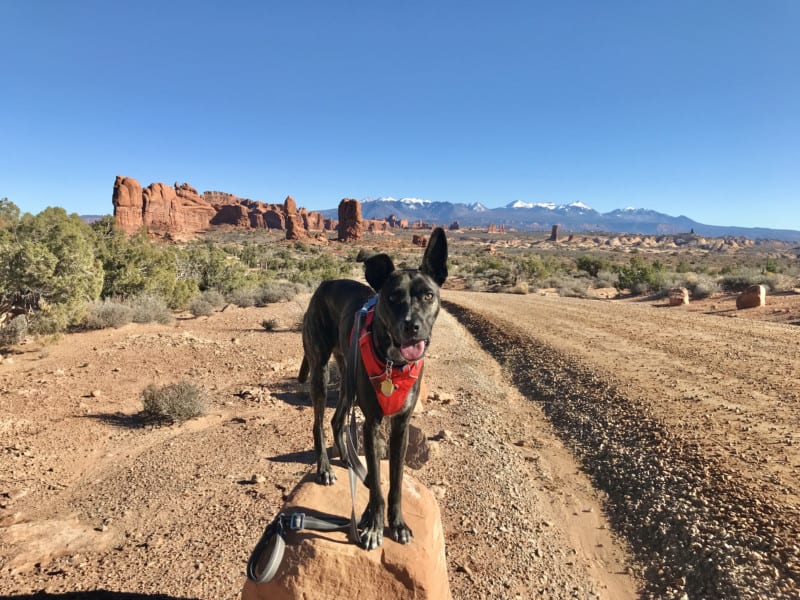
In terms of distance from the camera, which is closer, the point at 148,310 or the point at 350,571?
the point at 350,571

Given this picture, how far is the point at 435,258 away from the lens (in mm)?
2645

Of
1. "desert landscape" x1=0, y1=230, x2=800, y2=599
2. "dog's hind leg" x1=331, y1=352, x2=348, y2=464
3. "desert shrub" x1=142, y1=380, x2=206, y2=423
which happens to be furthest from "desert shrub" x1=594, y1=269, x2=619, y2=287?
"dog's hind leg" x1=331, y1=352, x2=348, y2=464

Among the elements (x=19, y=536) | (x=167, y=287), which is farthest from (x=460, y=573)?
(x=167, y=287)

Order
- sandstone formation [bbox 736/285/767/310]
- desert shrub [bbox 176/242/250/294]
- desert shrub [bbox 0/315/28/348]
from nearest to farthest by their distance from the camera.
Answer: desert shrub [bbox 0/315/28/348], sandstone formation [bbox 736/285/767/310], desert shrub [bbox 176/242/250/294]

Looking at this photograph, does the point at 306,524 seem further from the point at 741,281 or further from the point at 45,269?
the point at 741,281

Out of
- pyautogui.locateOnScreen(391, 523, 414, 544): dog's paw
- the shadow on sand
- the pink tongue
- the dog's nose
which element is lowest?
the shadow on sand

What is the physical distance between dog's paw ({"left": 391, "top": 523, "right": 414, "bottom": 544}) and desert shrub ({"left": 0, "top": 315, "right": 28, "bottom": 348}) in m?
10.3

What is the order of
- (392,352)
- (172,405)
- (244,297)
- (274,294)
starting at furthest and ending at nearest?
(274,294), (244,297), (172,405), (392,352)

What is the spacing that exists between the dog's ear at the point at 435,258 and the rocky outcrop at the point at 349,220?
335 feet

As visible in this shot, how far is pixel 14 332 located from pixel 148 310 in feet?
10.1

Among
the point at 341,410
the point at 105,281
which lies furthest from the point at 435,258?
the point at 105,281

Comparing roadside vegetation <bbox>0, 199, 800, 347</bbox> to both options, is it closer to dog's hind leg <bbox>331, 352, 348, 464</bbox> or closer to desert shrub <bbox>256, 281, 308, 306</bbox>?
desert shrub <bbox>256, 281, 308, 306</bbox>

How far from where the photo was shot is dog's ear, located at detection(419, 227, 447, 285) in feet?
8.51

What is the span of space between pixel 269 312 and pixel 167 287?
3.41 m
